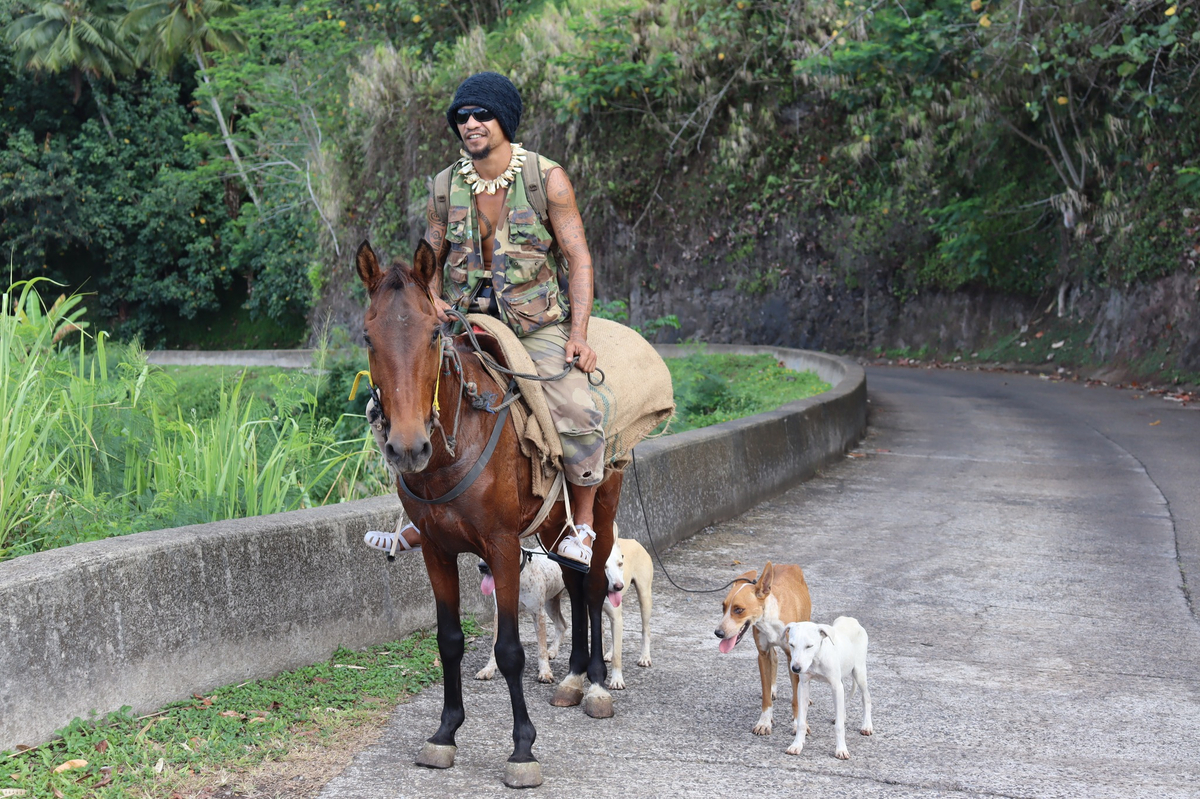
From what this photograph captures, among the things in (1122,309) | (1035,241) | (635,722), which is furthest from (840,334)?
(635,722)

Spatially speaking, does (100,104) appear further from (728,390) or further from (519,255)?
(519,255)

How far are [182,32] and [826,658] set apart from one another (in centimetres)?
4342

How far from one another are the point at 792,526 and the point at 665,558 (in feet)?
5.35

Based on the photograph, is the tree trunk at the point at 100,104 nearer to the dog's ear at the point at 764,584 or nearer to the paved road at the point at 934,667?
the paved road at the point at 934,667

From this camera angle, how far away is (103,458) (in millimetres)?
6484

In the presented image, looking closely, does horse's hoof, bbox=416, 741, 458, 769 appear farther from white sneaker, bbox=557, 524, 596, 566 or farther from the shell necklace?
the shell necklace

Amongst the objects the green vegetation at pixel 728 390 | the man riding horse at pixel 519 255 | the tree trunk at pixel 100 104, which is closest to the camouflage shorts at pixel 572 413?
the man riding horse at pixel 519 255

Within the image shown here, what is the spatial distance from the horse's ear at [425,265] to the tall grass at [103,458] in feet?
7.68

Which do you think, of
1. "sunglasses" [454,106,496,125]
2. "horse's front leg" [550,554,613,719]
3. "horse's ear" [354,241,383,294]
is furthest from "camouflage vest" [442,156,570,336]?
"horse's front leg" [550,554,613,719]

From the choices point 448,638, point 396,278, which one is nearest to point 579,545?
point 448,638

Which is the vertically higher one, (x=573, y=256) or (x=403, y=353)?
(x=573, y=256)

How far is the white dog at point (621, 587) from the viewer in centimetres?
548

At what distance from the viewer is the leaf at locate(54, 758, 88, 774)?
3.89 meters

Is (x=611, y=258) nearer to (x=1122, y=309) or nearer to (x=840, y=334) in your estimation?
(x=840, y=334)
